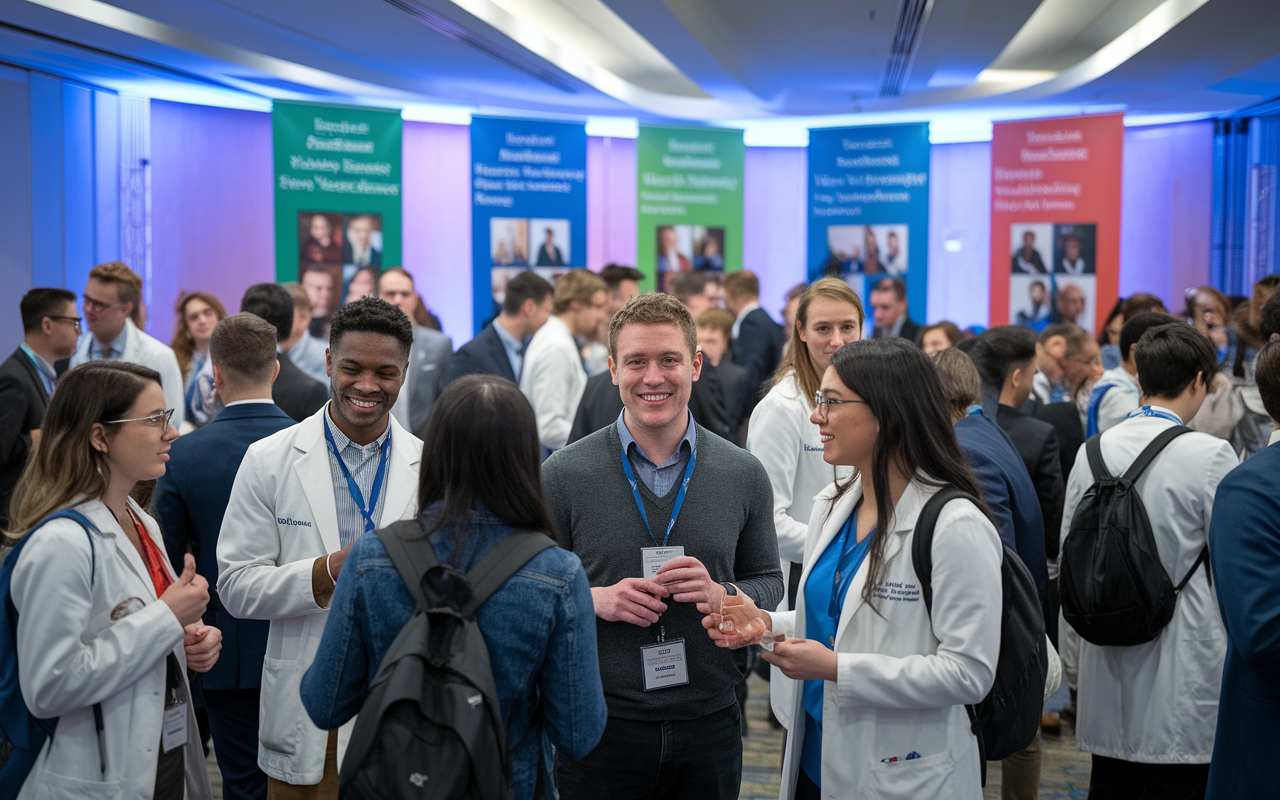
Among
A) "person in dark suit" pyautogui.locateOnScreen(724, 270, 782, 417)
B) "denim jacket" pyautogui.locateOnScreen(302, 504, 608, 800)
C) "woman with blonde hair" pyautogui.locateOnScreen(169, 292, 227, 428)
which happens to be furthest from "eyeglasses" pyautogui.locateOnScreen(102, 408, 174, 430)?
"person in dark suit" pyautogui.locateOnScreen(724, 270, 782, 417)

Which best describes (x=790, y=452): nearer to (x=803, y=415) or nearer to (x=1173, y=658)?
(x=803, y=415)

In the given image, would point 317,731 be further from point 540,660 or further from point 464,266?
point 464,266

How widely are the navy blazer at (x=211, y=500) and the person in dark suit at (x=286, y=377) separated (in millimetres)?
950

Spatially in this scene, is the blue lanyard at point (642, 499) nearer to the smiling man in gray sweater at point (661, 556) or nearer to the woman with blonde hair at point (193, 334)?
the smiling man in gray sweater at point (661, 556)

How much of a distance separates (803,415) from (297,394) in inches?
84.7

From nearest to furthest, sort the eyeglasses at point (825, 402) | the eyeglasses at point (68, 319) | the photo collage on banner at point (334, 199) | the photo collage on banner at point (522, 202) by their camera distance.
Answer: the eyeglasses at point (825, 402) < the eyeglasses at point (68, 319) < the photo collage on banner at point (334, 199) < the photo collage on banner at point (522, 202)

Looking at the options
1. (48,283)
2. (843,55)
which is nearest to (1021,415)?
(843,55)

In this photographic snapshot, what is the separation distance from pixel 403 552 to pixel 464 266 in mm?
9119

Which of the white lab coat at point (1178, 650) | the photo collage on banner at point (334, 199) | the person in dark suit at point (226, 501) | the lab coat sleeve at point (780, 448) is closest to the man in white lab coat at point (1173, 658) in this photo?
the white lab coat at point (1178, 650)

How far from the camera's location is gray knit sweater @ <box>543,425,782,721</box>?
2.17 meters

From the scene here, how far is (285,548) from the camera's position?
2.40 m

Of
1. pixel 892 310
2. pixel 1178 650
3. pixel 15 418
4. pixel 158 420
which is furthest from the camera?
pixel 892 310

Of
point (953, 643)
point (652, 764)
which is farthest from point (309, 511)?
point (953, 643)

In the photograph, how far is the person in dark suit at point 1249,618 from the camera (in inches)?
77.5
